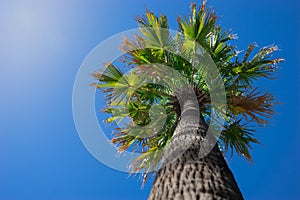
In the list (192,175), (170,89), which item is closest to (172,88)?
(170,89)

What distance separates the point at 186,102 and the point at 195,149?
198 cm

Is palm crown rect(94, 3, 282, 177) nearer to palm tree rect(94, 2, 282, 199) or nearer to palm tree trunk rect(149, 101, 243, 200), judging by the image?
palm tree rect(94, 2, 282, 199)

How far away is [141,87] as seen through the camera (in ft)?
21.4

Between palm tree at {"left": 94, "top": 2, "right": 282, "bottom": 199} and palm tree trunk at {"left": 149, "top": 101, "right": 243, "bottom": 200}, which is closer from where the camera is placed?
palm tree trunk at {"left": 149, "top": 101, "right": 243, "bottom": 200}

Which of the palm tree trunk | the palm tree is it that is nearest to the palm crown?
the palm tree

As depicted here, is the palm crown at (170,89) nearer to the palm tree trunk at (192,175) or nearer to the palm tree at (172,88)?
the palm tree at (172,88)

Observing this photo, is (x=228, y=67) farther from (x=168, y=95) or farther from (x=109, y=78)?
(x=109, y=78)

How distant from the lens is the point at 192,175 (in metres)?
3.16

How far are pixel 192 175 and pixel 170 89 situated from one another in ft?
11.2

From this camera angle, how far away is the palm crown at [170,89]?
609 cm

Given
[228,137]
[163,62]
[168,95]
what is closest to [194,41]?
[163,62]

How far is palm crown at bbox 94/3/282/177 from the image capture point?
240 inches

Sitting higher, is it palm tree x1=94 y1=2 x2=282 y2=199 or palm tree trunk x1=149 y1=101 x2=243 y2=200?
palm tree x1=94 y1=2 x2=282 y2=199

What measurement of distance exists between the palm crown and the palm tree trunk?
1.92 metres
